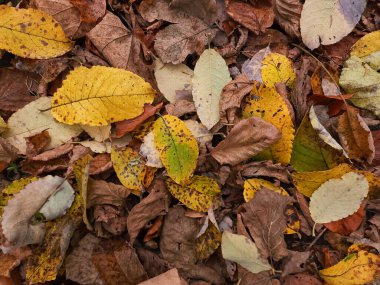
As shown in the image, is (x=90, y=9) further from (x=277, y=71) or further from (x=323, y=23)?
(x=323, y=23)

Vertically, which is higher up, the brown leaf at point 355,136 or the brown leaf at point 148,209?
the brown leaf at point 355,136

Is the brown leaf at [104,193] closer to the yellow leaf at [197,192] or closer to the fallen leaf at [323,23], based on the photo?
the yellow leaf at [197,192]

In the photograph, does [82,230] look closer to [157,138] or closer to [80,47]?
[157,138]

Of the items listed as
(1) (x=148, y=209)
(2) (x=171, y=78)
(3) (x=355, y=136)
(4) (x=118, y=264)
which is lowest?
(4) (x=118, y=264)

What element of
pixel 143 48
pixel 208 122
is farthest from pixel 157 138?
pixel 143 48

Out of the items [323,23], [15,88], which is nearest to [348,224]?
[323,23]

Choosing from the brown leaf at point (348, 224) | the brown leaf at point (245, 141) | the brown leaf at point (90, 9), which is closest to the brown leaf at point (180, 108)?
the brown leaf at point (245, 141)
